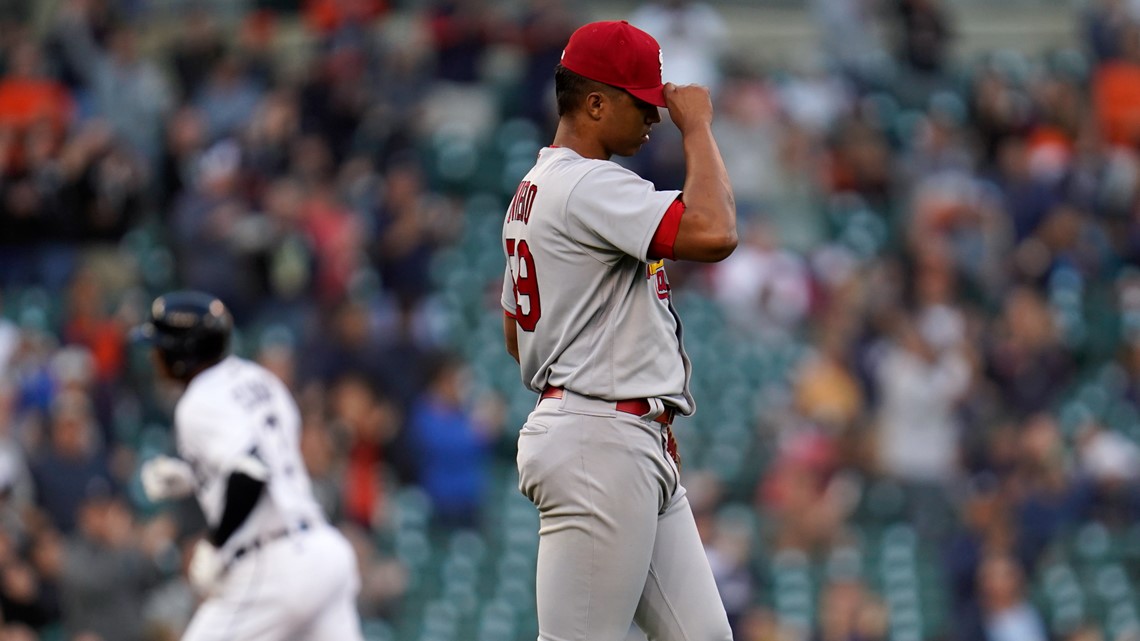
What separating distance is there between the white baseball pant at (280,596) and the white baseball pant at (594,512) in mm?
1914

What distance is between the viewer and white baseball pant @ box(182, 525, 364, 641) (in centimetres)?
599

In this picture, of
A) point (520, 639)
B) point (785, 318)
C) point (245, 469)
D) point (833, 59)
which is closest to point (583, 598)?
point (245, 469)

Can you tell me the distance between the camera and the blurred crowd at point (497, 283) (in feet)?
34.6

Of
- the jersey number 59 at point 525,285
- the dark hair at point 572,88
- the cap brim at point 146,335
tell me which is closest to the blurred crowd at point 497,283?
the cap brim at point 146,335

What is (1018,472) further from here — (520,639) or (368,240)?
(368,240)

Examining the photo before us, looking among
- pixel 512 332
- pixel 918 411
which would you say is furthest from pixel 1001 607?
pixel 512 332

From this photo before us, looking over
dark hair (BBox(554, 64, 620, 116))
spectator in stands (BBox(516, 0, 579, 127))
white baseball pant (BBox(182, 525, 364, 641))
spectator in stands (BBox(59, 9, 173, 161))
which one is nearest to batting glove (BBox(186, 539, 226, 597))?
white baseball pant (BBox(182, 525, 364, 641))

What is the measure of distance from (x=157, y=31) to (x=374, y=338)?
23.6 feet

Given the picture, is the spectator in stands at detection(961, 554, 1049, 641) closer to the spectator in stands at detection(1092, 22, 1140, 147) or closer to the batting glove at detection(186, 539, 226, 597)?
the batting glove at detection(186, 539, 226, 597)

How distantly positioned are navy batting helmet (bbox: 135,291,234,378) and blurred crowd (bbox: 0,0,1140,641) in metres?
3.67

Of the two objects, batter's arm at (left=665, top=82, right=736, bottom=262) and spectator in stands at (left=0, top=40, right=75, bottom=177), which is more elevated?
batter's arm at (left=665, top=82, right=736, bottom=262)

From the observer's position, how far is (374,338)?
11.8 m

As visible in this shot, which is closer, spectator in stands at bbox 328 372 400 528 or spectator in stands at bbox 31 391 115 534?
spectator in stands at bbox 31 391 115 534

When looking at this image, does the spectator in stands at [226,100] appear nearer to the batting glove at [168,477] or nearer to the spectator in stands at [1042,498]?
the spectator in stands at [1042,498]
